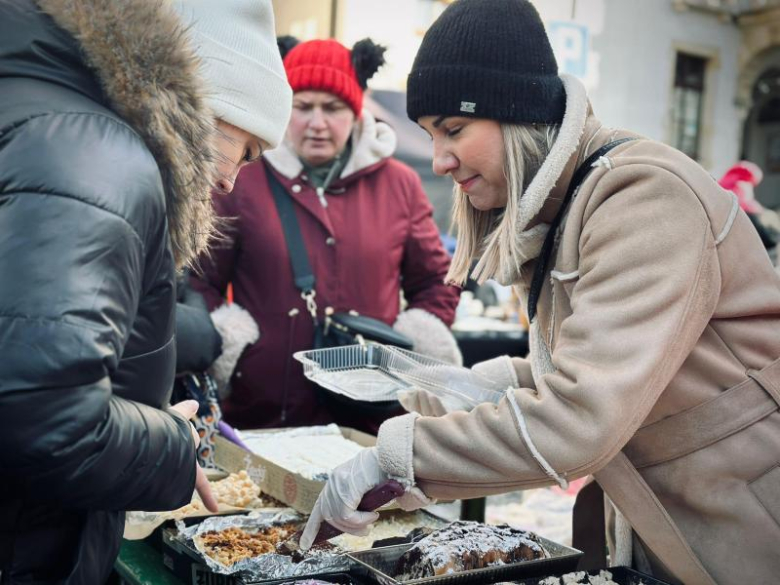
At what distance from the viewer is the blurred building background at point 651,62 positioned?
567 cm

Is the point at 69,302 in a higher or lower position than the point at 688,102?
lower

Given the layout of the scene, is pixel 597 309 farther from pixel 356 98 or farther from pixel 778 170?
pixel 778 170

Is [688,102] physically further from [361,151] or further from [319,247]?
[319,247]

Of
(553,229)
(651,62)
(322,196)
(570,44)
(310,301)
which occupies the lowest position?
(310,301)

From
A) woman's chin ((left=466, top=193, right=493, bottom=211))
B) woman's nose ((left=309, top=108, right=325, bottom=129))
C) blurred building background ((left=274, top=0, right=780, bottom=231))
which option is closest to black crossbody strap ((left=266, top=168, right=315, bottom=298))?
woman's nose ((left=309, top=108, right=325, bottom=129))

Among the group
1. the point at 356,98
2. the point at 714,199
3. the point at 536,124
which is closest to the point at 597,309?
the point at 714,199

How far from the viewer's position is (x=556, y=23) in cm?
465

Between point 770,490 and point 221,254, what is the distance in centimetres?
191

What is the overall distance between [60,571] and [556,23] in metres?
4.19

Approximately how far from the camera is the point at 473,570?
4.68 ft

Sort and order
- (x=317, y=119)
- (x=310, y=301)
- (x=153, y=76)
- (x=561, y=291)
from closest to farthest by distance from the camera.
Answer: (x=153, y=76) < (x=561, y=291) < (x=310, y=301) < (x=317, y=119)

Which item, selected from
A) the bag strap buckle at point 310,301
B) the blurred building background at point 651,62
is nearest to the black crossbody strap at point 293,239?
the bag strap buckle at point 310,301

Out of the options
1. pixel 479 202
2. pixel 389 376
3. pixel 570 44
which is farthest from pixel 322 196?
pixel 570 44

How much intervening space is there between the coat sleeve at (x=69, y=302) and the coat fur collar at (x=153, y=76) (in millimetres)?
61
